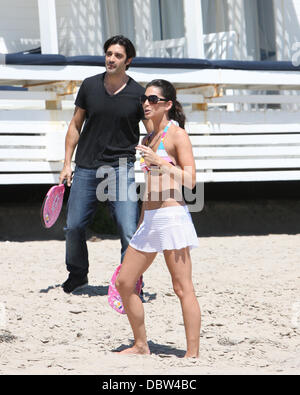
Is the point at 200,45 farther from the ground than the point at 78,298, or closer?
farther from the ground

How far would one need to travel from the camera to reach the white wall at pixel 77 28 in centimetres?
1290

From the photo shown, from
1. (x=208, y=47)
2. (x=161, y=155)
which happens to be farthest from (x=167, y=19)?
(x=161, y=155)

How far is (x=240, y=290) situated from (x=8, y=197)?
421 cm

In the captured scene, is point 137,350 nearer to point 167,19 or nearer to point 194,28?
point 194,28

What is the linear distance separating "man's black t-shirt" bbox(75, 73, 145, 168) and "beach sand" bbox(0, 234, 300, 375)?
1.23 meters

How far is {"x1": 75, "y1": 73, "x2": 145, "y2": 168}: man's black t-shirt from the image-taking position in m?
6.62

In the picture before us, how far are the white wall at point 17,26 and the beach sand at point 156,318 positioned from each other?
4.73m

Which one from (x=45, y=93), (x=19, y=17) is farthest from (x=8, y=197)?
(x=19, y=17)

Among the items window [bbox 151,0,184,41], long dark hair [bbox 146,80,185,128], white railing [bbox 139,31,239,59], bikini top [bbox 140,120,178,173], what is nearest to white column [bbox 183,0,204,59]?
white railing [bbox 139,31,239,59]

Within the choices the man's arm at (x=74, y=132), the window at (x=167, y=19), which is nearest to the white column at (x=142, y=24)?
the window at (x=167, y=19)

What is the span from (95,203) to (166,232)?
1864mm

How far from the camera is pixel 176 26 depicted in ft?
45.9

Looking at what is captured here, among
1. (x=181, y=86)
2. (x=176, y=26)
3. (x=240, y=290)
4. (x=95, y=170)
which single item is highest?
(x=176, y=26)
